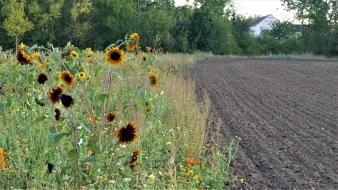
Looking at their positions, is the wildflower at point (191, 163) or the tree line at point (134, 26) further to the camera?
the tree line at point (134, 26)

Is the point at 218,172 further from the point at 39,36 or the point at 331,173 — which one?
the point at 39,36

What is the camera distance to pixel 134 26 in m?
46.4

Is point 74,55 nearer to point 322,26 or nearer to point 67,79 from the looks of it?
point 67,79

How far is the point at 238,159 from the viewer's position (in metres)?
5.80

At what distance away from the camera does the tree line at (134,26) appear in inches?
1645

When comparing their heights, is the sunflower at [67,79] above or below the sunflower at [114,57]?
below

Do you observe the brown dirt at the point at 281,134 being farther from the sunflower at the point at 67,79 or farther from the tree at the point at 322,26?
the tree at the point at 322,26

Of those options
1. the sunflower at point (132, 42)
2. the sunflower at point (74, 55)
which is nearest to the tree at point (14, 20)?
the sunflower at point (74, 55)

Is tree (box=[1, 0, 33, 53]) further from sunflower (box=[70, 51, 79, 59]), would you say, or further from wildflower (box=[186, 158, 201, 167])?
wildflower (box=[186, 158, 201, 167])

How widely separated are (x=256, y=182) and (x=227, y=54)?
47.9 meters

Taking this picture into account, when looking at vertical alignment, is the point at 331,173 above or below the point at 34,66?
below

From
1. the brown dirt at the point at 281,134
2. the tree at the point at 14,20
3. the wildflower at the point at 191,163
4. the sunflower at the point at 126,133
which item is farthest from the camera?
the tree at the point at 14,20

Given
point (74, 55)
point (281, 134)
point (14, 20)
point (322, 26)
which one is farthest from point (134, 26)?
point (74, 55)

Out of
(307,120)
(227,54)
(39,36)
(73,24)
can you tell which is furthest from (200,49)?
(307,120)
